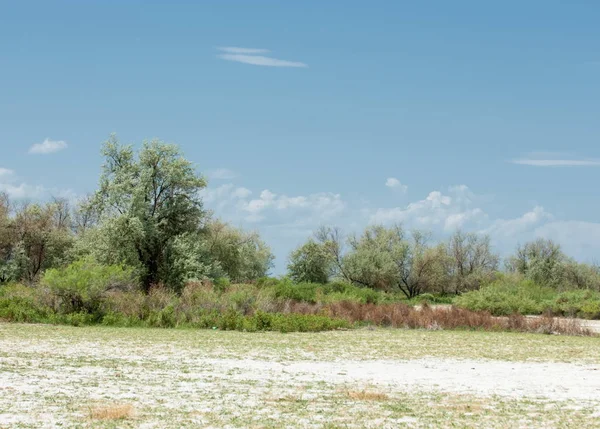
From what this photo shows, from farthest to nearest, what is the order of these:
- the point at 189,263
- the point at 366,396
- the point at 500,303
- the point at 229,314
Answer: the point at 189,263 < the point at 500,303 < the point at 229,314 < the point at 366,396

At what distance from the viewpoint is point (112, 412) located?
34.1ft

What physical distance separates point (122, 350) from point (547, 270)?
73.9 metres

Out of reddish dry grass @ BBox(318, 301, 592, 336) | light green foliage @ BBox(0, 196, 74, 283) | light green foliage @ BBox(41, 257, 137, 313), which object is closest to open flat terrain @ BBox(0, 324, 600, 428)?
light green foliage @ BBox(41, 257, 137, 313)

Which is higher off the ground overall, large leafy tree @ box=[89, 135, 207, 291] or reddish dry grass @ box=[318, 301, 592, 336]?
large leafy tree @ box=[89, 135, 207, 291]

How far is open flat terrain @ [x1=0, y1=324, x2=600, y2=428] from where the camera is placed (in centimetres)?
1050

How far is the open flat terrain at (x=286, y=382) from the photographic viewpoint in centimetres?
1050

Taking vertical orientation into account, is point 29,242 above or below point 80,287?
above

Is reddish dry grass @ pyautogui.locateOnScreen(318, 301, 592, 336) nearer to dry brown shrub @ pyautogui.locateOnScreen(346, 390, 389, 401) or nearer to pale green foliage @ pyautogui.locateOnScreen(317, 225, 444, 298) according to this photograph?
dry brown shrub @ pyautogui.locateOnScreen(346, 390, 389, 401)

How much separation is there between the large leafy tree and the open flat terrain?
72.0ft

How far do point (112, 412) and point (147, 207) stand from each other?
3788 cm

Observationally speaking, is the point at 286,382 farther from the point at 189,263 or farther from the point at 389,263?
the point at 389,263

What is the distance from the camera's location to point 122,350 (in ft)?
63.7

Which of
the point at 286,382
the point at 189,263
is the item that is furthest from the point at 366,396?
the point at 189,263

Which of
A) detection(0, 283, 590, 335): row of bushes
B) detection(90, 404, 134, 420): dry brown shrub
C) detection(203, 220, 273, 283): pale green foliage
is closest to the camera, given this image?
detection(90, 404, 134, 420): dry brown shrub
